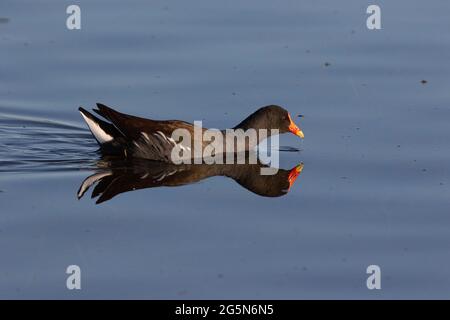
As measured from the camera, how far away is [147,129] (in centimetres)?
1155

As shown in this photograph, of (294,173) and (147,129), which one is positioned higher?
(147,129)

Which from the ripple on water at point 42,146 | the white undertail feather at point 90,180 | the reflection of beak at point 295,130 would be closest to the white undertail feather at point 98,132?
the ripple on water at point 42,146

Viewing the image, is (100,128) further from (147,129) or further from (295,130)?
(295,130)

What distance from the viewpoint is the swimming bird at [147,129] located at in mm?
11547

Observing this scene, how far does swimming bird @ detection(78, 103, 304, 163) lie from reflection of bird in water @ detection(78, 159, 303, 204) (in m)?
0.14

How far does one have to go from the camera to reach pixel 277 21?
14.9 metres

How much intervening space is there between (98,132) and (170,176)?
3.71 feet

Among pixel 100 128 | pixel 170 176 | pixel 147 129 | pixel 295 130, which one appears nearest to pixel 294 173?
pixel 295 130

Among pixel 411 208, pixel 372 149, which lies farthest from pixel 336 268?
pixel 372 149

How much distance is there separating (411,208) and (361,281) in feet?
5.69

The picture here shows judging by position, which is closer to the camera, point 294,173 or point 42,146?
point 294,173

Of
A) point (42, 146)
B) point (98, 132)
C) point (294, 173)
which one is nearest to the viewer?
point (294, 173)

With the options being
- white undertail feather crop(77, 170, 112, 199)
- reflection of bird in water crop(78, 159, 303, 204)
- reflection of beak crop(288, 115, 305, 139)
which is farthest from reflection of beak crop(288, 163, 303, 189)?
white undertail feather crop(77, 170, 112, 199)

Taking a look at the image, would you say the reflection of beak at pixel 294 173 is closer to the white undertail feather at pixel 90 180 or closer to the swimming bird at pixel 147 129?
the swimming bird at pixel 147 129
